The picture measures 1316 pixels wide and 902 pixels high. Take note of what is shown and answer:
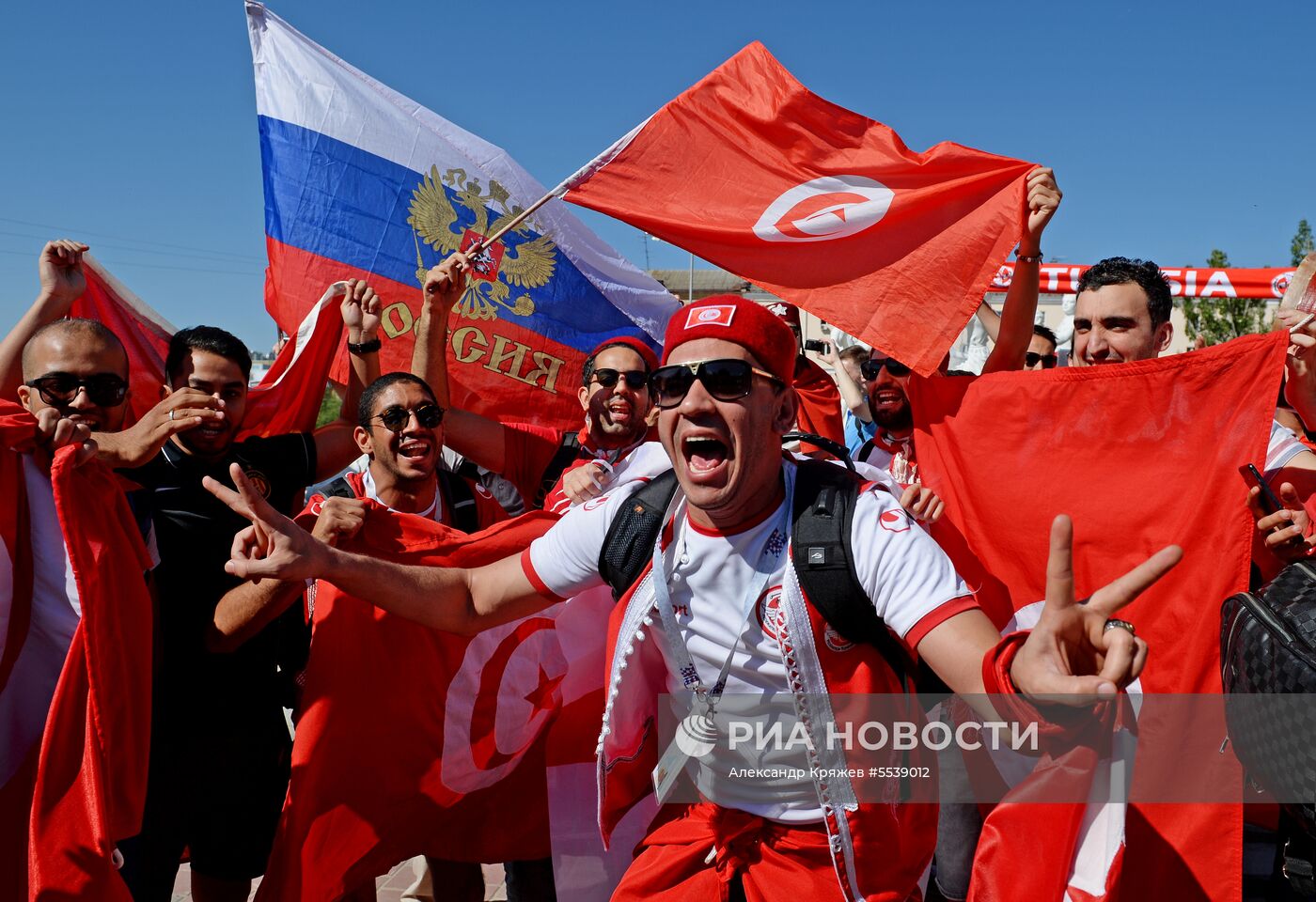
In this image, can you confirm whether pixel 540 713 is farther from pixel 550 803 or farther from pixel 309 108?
pixel 309 108

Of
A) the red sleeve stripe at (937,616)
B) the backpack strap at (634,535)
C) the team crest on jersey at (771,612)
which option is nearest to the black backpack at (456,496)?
the backpack strap at (634,535)

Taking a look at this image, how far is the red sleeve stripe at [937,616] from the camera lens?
2275 mm

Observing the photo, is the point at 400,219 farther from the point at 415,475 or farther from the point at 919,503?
the point at 919,503

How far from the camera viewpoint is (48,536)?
3082mm

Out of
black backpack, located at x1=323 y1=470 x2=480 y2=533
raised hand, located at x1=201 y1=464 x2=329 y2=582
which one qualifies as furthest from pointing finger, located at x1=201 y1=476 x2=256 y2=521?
black backpack, located at x1=323 y1=470 x2=480 y2=533

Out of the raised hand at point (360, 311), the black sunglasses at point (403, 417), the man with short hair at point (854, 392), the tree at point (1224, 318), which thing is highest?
the tree at point (1224, 318)

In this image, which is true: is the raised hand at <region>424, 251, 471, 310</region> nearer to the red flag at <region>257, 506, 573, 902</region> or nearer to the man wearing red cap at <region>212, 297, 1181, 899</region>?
the red flag at <region>257, 506, 573, 902</region>

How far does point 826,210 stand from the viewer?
422cm

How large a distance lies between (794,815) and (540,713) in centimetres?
151

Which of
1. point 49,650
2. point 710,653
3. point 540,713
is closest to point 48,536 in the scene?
point 49,650

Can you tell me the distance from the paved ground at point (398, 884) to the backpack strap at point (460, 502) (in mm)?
1754

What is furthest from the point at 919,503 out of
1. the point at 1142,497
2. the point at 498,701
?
the point at 498,701

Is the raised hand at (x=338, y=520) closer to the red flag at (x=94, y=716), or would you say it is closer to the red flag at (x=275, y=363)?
the red flag at (x=94, y=716)

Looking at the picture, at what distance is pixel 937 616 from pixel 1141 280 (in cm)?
201
